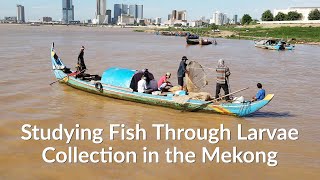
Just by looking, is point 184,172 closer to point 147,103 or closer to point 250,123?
point 250,123

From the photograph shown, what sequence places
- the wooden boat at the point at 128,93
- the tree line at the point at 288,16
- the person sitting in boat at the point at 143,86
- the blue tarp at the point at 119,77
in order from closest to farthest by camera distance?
1. the wooden boat at the point at 128,93
2. the person sitting in boat at the point at 143,86
3. the blue tarp at the point at 119,77
4. the tree line at the point at 288,16

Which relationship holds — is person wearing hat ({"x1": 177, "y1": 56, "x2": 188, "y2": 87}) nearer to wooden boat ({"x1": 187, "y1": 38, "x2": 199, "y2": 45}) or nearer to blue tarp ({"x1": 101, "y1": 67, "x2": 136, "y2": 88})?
blue tarp ({"x1": 101, "y1": 67, "x2": 136, "y2": 88})

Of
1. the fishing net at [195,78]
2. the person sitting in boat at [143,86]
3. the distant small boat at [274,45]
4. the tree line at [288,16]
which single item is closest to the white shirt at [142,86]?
the person sitting in boat at [143,86]

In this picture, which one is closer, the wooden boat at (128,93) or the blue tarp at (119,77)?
the wooden boat at (128,93)

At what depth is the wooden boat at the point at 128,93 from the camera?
36.7 ft

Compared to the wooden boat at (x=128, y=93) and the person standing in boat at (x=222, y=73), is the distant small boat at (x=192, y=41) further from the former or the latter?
the person standing in boat at (x=222, y=73)

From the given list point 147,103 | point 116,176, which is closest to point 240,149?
point 116,176

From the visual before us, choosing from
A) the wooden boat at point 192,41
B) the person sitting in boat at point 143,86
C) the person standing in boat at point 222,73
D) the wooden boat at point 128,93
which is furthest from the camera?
the wooden boat at point 192,41

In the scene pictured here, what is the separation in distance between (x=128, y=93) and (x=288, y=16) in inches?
4137

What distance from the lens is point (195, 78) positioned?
1304 cm

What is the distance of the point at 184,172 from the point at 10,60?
67.8 feet

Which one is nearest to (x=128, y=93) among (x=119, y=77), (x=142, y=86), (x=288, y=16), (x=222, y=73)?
(x=142, y=86)

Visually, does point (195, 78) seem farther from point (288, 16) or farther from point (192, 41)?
point (288, 16)

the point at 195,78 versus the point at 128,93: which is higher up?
the point at 195,78
